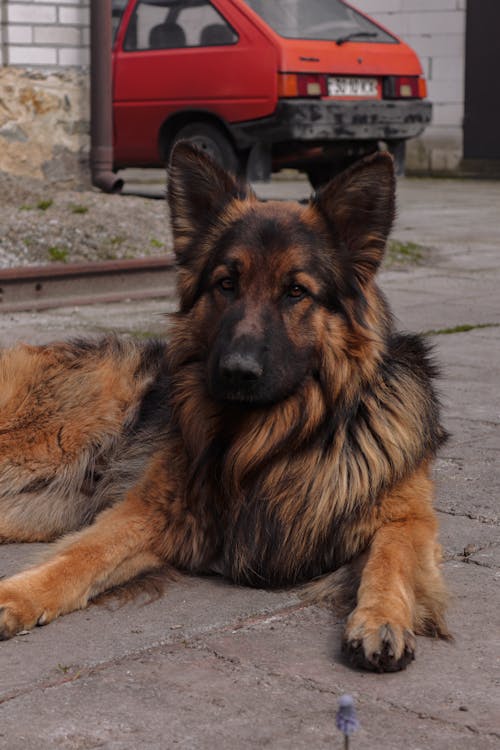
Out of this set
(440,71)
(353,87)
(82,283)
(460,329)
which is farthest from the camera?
(440,71)

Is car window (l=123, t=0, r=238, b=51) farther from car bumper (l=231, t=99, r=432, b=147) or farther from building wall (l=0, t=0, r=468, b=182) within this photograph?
building wall (l=0, t=0, r=468, b=182)

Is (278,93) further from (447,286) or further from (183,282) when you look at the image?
(183,282)

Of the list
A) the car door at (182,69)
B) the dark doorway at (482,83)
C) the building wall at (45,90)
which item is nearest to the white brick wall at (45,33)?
the building wall at (45,90)

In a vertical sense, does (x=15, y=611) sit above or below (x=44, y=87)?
below

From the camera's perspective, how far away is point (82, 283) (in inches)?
396

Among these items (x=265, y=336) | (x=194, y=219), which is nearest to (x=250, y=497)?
(x=265, y=336)

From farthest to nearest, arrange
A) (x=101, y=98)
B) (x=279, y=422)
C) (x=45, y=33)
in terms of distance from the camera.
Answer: (x=45, y=33)
(x=101, y=98)
(x=279, y=422)

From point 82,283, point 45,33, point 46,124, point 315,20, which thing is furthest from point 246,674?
point 315,20

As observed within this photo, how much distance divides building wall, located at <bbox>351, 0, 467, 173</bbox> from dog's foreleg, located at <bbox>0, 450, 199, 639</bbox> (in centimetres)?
1963

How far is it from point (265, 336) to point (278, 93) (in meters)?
10.4

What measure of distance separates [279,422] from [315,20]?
1133 centimetres

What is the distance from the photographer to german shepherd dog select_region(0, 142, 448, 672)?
4.05 meters

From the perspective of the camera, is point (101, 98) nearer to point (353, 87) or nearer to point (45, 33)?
point (45, 33)

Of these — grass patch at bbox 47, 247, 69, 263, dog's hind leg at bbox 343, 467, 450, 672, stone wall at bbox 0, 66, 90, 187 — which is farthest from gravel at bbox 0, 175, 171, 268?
dog's hind leg at bbox 343, 467, 450, 672
